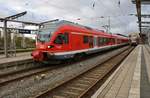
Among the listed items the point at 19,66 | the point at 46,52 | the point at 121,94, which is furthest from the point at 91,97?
the point at 19,66

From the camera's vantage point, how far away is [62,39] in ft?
48.3

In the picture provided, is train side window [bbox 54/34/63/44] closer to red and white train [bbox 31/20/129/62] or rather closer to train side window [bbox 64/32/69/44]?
red and white train [bbox 31/20/129/62]

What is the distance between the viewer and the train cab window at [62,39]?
1439 centimetres

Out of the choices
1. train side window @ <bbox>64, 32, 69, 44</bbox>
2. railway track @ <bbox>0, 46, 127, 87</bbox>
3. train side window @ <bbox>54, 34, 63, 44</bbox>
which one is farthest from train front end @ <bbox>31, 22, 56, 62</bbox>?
train side window @ <bbox>64, 32, 69, 44</bbox>

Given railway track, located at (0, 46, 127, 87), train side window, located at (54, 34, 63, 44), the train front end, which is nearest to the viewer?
railway track, located at (0, 46, 127, 87)

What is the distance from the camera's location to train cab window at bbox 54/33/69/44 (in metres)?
14.4

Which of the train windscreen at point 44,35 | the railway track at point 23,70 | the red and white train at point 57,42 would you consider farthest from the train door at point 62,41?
the railway track at point 23,70

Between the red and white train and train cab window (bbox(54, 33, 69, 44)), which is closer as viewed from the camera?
the red and white train

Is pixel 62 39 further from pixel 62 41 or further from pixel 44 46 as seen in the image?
pixel 44 46

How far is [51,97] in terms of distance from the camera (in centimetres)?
752

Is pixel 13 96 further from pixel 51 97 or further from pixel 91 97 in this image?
pixel 91 97

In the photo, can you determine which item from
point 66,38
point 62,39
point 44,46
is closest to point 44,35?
point 44,46

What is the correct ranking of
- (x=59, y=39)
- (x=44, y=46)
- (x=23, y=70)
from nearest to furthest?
(x=23, y=70)
(x=44, y=46)
(x=59, y=39)

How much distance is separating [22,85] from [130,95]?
180 inches
